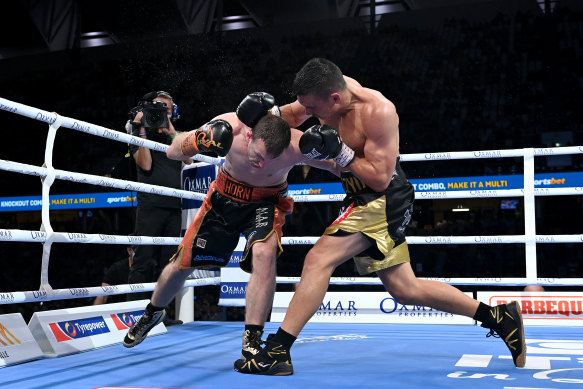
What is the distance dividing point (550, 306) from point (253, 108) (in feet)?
7.08

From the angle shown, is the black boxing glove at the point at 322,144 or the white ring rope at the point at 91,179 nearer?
the black boxing glove at the point at 322,144

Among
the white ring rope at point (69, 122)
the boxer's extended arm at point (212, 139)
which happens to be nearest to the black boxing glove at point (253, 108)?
the boxer's extended arm at point (212, 139)

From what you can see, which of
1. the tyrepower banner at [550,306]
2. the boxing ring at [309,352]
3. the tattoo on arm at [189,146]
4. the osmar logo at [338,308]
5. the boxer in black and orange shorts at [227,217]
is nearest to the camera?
the boxing ring at [309,352]

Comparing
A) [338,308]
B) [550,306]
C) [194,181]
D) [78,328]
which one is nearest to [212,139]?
[78,328]

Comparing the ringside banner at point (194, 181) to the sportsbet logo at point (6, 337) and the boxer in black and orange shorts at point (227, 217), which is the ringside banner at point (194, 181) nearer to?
the boxer in black and orange shorts at point (227, 217)

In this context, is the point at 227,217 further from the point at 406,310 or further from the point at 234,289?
the point at 406,310

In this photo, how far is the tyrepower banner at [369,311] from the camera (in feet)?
11.3

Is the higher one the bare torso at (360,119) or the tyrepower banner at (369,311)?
the bare torso at (360,119)

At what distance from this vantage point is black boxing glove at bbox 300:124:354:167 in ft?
6.28

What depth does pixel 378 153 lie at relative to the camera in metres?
2.04

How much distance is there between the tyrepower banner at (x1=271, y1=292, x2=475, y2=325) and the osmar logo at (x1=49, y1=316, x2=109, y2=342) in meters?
1.19

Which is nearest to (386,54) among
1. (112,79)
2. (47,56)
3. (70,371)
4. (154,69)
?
(154,69)

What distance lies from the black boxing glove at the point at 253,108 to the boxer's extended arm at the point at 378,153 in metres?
0.36

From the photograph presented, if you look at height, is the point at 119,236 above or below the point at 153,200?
below
